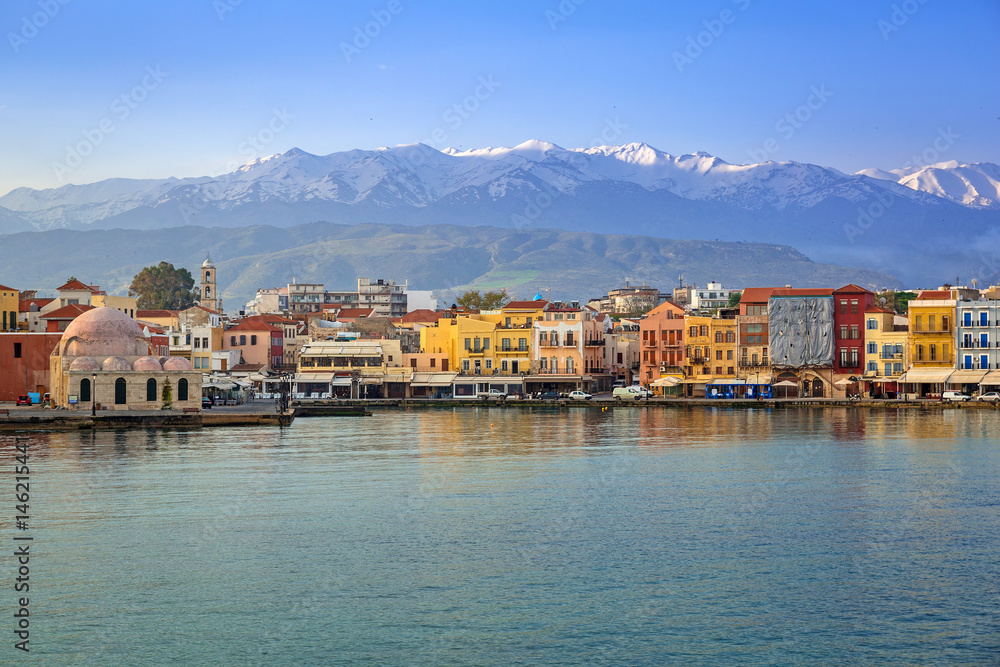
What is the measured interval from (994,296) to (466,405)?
140 feet

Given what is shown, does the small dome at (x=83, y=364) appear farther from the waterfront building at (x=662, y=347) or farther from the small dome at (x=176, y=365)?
the waterfront building at (x=662, y=347)

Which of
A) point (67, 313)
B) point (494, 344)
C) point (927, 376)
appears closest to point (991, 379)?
point (927, 376)

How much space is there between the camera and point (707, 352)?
86.9 m

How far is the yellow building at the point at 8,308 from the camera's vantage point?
270 feet

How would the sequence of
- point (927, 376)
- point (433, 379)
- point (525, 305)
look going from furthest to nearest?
point (525, 305) < point (433, 379) < point (927, 376)

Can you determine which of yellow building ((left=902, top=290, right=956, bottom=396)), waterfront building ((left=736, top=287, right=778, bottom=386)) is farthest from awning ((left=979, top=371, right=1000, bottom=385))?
waterfront building ((left=736, top=287, right=778, bottom=386))

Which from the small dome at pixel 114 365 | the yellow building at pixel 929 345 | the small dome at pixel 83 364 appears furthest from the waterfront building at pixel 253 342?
the yellow building at pixel 929 345

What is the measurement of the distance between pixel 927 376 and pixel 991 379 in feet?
13.6

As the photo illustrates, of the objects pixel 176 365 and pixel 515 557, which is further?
pixel 176 365

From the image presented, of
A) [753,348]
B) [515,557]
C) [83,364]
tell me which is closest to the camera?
[515,557]

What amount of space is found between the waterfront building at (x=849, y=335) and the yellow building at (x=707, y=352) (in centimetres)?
769

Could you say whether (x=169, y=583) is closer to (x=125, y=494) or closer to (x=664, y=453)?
(x=125, y=494)

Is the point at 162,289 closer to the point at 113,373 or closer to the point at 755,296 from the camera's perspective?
the point at 113,373

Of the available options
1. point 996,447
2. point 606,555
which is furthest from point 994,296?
point 606,555
